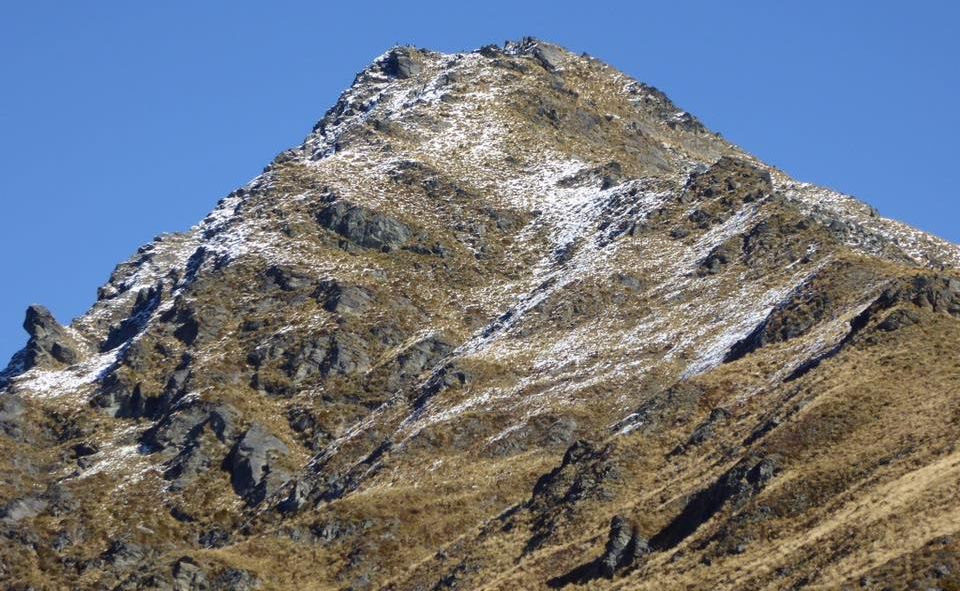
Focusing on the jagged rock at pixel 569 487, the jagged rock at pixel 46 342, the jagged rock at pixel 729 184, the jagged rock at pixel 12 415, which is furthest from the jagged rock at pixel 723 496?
the jagged rock at pixel 46 342

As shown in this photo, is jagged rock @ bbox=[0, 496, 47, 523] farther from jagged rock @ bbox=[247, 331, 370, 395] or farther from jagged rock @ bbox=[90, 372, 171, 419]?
jagged rock @ bbox=[247, 331, 370, 395]

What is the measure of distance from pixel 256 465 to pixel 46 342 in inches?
1713

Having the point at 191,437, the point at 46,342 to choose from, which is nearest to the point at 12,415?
the point at 191,437

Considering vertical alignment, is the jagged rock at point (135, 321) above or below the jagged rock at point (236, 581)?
above

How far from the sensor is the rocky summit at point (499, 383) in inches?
3423

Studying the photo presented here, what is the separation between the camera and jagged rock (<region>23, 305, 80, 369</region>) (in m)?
158

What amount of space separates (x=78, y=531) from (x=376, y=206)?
56.3 metres

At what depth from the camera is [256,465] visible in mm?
124812

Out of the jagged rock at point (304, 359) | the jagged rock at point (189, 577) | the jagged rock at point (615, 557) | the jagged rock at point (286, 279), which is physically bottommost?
the jagged rock at point (615, 557)

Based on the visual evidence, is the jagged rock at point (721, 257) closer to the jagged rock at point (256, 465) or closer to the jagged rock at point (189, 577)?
the jagged rock at point (256, 465)

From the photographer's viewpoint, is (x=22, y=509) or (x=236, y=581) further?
(x=22, y=509)

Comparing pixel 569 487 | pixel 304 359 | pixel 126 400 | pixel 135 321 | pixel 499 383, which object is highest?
Result: pixel 135 321

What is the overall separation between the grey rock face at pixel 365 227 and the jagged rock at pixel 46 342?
1037 inches

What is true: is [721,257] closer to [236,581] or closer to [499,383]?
[499,383]
